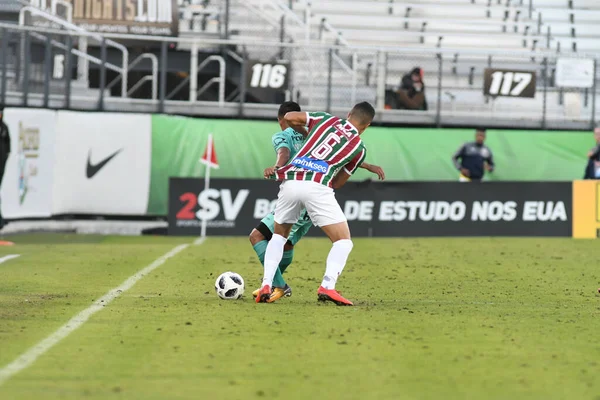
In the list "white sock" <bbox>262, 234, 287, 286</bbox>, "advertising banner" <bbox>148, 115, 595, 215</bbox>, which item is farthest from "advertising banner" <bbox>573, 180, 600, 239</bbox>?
"white sock" <bbox>262, 234, 287, 286</bbox>

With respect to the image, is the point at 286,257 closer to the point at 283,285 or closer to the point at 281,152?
the point at 283,285

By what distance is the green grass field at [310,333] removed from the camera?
600cm

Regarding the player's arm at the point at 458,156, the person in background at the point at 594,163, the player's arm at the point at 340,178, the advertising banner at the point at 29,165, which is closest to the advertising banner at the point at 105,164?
the advertising banner at the point at 29,165

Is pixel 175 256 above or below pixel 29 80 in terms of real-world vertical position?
below

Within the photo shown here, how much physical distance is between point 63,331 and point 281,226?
8.22ft

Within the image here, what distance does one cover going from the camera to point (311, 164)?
9641mm

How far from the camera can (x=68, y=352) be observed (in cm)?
707

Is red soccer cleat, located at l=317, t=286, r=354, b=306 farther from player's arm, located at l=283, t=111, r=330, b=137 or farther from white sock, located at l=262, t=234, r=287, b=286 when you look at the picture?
player's arm, located at l=283, t=111, r=330, b=137

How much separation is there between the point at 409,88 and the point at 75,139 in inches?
296

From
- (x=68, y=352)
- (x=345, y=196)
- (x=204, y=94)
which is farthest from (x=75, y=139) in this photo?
(x=68, y=352)

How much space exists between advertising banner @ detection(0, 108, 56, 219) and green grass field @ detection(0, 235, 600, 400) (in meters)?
5.77

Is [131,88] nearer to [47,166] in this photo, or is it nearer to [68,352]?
[47,166]

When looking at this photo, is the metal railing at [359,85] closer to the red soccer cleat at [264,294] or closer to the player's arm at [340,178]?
the player's arm at [340,178]

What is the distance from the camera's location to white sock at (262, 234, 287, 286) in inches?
386
